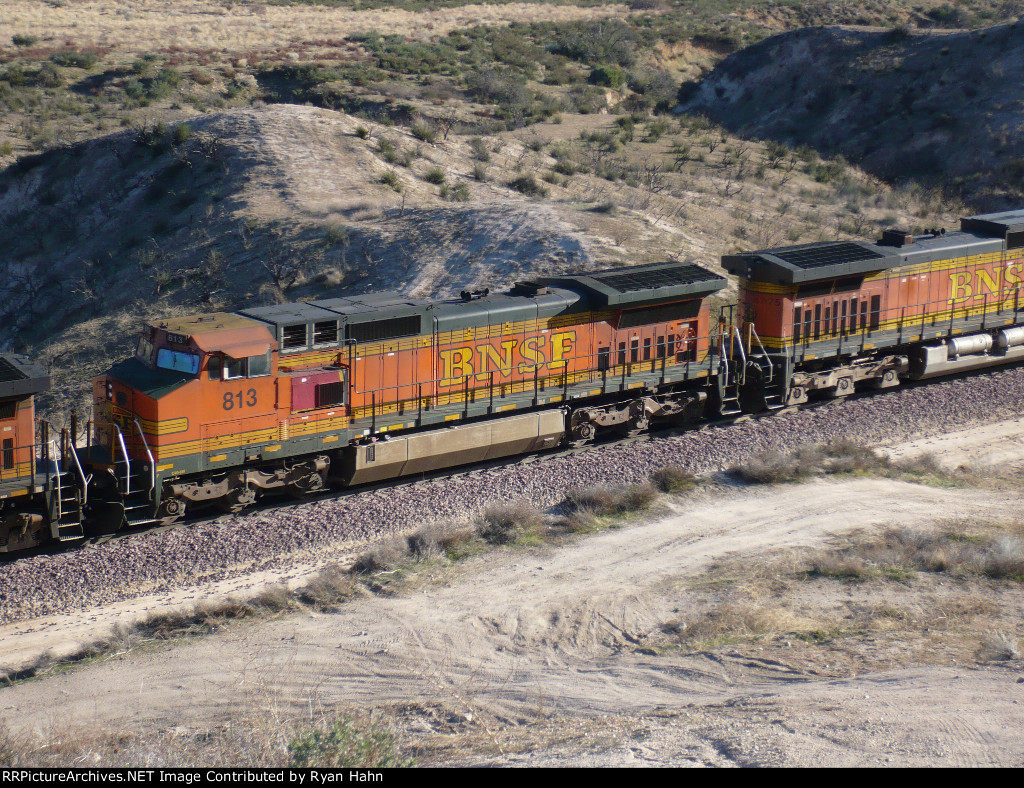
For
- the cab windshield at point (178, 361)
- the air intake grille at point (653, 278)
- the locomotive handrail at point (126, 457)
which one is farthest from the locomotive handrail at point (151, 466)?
the air intake grille at point (653, 278)

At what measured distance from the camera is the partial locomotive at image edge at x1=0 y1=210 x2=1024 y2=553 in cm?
1619

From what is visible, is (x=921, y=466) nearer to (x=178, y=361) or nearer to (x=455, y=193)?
(x=178, y=361)

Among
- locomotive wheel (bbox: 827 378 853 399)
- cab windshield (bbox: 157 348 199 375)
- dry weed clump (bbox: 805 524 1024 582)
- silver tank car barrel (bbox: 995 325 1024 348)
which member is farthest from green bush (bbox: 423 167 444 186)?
dry weed clump (bbox: 805 524 1024 582)

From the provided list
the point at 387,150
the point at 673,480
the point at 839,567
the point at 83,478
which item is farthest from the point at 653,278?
the point at 387,150

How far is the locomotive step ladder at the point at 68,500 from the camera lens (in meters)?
15.5

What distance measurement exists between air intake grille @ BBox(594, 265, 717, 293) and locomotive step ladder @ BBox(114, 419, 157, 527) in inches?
366

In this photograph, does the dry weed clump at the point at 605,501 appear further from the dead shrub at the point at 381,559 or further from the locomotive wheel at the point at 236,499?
the locomotive wheel at the point at 236,499

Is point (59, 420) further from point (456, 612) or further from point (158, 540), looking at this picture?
point (456, 612)

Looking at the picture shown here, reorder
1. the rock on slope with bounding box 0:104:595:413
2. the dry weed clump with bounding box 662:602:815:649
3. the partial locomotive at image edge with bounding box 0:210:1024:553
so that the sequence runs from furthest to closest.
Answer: the rock on slope with bounding box 0:104:595:413 → the partial locomotive at image edge with bounding box 0:210:1024:553 → the dry weed clump with bounding box 662:602:815:649

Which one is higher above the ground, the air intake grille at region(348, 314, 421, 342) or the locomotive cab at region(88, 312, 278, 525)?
the air intake grille at region(348, 314, 421, 342)

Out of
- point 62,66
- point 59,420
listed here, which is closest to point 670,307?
point 59,420

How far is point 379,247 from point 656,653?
842 inches

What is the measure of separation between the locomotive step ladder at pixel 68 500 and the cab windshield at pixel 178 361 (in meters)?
1.91

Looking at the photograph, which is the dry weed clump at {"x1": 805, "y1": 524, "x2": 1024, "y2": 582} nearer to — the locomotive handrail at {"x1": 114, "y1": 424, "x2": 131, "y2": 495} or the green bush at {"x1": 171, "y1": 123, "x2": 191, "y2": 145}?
the locomotive handrail at {"x1": 114, "y1": 424, "x2": 131, "y2": 495}
